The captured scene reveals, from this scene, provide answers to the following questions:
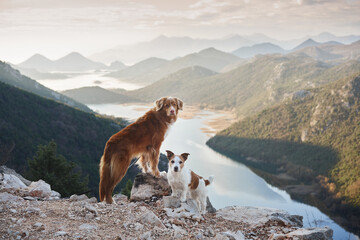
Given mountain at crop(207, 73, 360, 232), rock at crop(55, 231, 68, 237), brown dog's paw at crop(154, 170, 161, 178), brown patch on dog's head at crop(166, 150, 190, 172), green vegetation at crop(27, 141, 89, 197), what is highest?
brown patch on dog's head at crop(166, 150, 190, 172)

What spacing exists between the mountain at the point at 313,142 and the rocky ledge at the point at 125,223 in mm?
76516

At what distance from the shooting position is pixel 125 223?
592 cm

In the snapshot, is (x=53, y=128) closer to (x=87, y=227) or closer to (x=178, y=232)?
(x=87, y=227)

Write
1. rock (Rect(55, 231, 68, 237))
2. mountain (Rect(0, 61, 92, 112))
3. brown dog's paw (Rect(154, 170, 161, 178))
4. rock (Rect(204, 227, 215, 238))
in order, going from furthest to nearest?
1. mountain (Rect(0, 61, 92, 112))
2. brown dog's paw (Rect(154, 170, 161, 178))
3. rock (Rect(204, 227, 215, 238))
4. rock (Rect(55, 231, 68, 237))

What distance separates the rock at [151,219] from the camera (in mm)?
6032

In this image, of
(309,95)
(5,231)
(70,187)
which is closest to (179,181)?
(5,231)

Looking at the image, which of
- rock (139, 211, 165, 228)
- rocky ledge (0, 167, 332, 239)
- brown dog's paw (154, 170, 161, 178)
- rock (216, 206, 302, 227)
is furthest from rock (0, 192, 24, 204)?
rock (216, 206, 302, 227)

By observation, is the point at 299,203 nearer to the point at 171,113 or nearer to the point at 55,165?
the point at 55,165

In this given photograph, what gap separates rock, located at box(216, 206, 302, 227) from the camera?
8.32 meters

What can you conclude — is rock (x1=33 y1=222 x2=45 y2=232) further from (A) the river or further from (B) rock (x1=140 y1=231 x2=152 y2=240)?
(A) the river

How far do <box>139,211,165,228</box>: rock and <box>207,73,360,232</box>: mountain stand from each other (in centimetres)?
7860

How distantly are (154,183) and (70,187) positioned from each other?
13409 millimetres

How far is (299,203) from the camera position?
256ft

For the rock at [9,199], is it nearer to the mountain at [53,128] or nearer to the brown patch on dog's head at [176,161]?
the brown patch on dog's head at [176,161]
